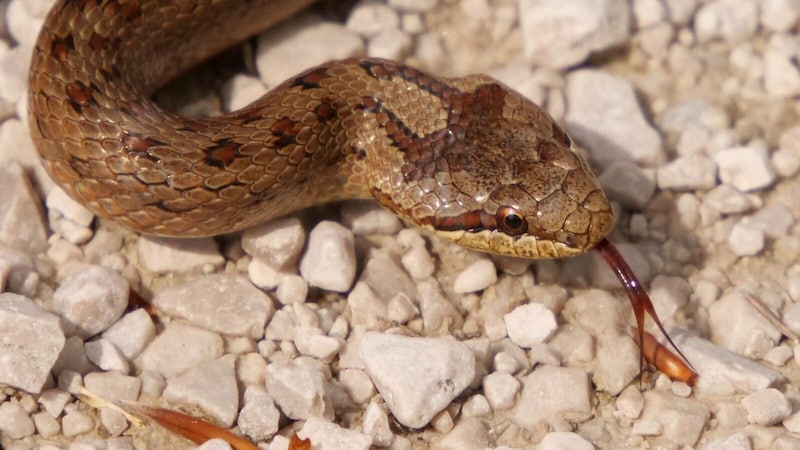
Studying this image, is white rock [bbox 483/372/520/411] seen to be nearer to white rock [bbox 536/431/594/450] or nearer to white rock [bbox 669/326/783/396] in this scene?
white rock [bbox 536/431/594/450]

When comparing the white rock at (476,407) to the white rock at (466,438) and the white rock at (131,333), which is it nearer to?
the white rock at (466,438)

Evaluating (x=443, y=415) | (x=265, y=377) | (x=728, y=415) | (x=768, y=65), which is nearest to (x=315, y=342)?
(x=265, y=377)

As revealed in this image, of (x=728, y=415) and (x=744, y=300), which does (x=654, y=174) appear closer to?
(x=744, y=300)

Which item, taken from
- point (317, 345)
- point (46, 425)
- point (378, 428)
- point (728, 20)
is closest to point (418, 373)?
point (378, 428)

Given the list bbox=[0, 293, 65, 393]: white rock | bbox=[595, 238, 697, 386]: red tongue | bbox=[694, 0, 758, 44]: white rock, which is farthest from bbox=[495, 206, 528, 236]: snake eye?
bbox=[694, 0, 758, 44]: white rock

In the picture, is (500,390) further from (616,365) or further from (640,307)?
(640,307)

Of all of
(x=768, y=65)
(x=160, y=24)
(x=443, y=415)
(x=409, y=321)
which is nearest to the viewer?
(x=443, y=415)

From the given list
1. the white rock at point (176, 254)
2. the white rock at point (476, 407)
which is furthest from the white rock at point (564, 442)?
the white rock at point (176, 254)
